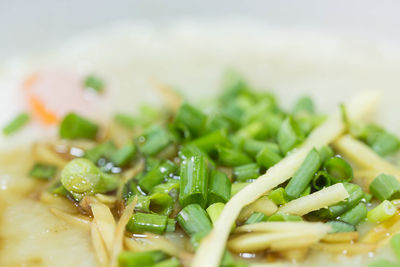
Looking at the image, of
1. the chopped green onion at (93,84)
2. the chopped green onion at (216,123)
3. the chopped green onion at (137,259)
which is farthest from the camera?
the chopped green onion at (93,84)

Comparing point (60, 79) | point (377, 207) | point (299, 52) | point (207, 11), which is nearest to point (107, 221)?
point (377, 207)

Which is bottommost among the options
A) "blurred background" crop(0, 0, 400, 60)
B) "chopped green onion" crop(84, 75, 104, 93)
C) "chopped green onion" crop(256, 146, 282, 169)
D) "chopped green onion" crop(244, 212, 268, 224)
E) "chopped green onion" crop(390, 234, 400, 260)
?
"chopped green onion" crop(390, 234, 400, 260)

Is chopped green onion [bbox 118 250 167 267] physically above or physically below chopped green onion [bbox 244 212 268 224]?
below

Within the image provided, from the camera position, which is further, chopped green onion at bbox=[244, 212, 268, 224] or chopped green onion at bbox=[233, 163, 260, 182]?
chopped green onion at bbox=[233, 163, 260, 182]

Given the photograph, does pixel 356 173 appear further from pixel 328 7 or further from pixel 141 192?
A: pixel 328 7

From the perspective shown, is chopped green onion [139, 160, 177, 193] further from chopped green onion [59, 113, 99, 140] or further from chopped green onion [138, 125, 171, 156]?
chopped green onion [59, 113, 99, 140]

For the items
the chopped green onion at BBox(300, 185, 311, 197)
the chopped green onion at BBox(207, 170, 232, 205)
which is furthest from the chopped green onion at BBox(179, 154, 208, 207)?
the chopped green onion at BBox(300, 185, 311, 197)

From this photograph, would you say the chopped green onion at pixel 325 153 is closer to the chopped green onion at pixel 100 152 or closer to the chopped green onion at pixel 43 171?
the chopped green onion at pixel 100 152

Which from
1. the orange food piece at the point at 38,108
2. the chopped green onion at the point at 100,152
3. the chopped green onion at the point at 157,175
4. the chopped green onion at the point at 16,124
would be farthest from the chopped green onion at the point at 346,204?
the chopped green onion at the point at 16,124
